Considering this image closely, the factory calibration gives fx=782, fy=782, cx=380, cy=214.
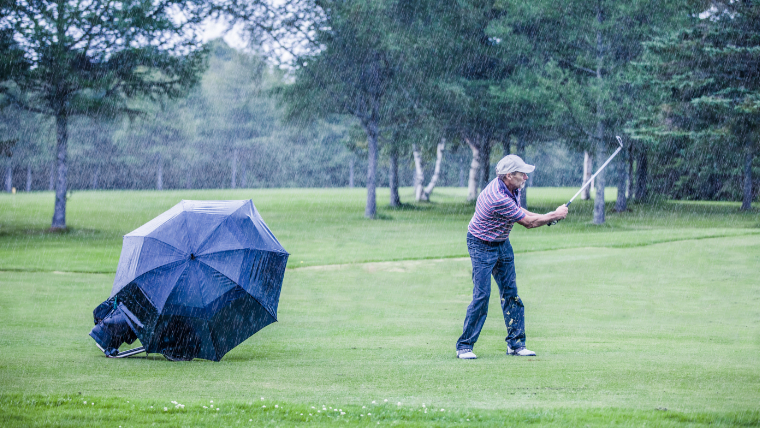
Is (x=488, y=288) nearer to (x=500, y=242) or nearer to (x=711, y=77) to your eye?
(x=500, y=242)

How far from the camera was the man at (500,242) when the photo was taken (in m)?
7.47

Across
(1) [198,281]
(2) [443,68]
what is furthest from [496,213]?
(2) [443,68]

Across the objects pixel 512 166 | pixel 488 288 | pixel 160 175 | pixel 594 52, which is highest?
Answer: pixel 594 52

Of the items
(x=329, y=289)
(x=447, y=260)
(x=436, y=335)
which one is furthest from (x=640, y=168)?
(x=436, y=335)

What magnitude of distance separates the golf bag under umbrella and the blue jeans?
6.32ft

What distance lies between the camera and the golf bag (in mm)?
7824

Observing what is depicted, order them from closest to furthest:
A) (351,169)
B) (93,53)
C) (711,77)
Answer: (711,77) → (93,53) → (351,169)

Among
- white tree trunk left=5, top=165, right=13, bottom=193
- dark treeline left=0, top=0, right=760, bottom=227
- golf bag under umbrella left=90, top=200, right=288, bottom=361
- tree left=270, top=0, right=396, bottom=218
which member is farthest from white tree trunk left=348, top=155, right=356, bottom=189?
golf bag under umbrella left=90, top=200, right=288, bottom=361

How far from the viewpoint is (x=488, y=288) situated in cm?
775

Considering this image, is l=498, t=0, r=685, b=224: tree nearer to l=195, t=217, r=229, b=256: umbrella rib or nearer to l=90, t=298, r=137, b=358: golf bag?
l=195, t=217, r=229, b=256: umbrella rib

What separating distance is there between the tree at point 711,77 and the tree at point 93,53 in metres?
18.2

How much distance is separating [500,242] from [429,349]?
1.58m

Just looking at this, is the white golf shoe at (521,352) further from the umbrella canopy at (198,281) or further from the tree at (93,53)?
the tree at (93,53)

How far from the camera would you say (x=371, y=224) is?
3678cm
